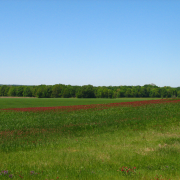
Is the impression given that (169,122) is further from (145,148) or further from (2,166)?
(2,166)

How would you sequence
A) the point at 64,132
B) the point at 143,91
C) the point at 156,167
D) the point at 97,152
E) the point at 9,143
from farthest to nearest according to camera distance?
the point at 143,91 < the point at 64,132 < the point at 9,143 < the point at 97,152 < the point at 156,167

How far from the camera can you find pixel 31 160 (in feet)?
29.9

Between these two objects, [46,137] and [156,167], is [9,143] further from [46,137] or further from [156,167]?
[156,167]

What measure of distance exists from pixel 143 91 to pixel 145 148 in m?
169

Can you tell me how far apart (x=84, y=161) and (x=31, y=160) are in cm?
247

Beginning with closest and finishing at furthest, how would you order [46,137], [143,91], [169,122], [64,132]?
1. [46,137]
2. [64,132]
3. [169,122]
4. [143,91]

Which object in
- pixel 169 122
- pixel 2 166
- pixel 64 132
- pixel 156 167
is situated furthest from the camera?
pixel 169 122

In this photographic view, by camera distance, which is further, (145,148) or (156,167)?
(145,148)

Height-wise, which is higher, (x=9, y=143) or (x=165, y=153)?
(x=165, y=153)

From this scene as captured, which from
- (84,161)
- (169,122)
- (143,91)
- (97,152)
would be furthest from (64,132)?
(143,91)

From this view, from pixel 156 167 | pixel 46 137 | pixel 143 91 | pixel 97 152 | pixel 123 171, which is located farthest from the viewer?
pixel 143 91

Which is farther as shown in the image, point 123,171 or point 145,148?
point 145,148

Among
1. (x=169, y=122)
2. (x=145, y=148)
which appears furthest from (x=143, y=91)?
(x=145, y=148)

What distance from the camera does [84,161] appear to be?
856 cm
